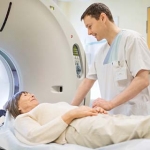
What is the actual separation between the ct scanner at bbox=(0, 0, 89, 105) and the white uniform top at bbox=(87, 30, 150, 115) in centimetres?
34

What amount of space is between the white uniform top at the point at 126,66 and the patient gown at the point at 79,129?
0.31m

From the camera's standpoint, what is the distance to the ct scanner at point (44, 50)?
167 centimetres

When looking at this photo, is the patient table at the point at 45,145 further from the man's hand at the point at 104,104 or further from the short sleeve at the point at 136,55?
the short sleeve at the point at 136,55

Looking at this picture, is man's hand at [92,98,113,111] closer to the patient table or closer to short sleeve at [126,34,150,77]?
short sleeve at [126,34,150,77]

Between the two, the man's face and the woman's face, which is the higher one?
the man's face

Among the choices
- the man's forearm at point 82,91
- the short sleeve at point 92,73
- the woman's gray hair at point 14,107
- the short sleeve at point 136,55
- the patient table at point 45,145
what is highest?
the short sleeve at point 136,55

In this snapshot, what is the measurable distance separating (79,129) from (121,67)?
502 mm

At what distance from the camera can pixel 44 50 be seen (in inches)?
69.4

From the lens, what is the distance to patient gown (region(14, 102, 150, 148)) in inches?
38.2

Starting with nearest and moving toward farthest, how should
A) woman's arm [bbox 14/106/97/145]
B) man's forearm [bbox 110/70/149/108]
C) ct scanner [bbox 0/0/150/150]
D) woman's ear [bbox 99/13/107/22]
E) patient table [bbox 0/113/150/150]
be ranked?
patient table [bbox 0/113/150/150]
woman's arm [bbox 14/106/97/145]
man's forearm [bbox 110/70/149/108]
woman's ear [bbox 99/13/107/22]
ct scanner [bbox 0/0/150/150]

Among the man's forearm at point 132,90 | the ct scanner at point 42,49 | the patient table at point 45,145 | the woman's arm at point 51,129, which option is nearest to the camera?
the patient table at point 45,145

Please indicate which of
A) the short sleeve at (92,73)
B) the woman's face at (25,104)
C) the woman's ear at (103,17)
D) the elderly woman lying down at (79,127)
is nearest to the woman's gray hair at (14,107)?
the woman's face at (25,104)

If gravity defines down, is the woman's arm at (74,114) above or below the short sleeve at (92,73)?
below

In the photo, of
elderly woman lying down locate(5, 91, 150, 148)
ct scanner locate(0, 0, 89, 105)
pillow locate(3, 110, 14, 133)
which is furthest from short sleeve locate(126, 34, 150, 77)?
pillow locate(3, 110, 14, 133)
